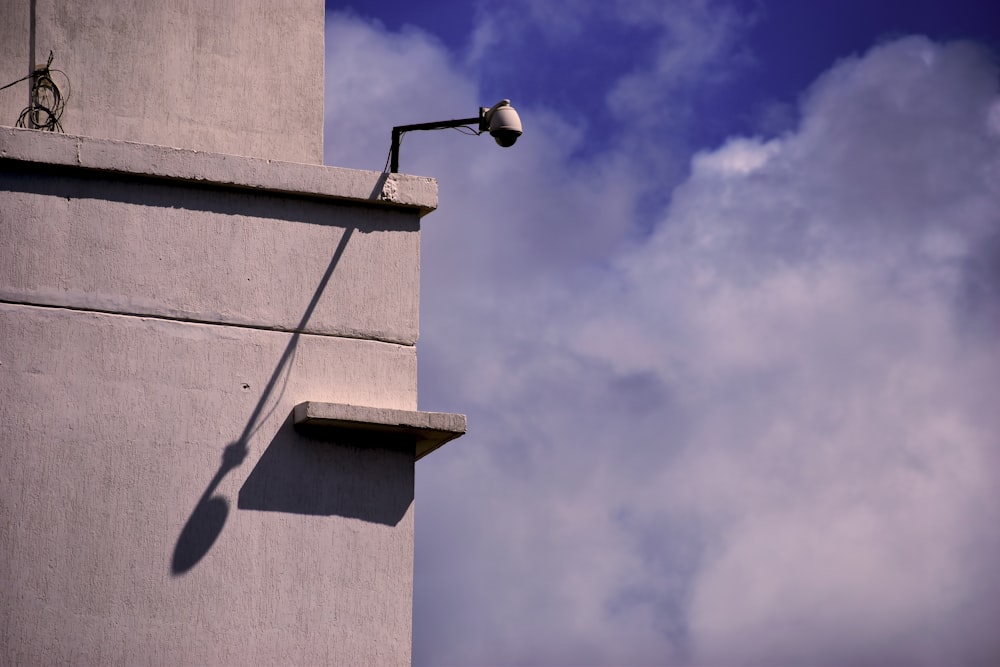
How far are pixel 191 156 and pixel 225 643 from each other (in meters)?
4.21

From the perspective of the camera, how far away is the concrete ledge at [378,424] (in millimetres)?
11430

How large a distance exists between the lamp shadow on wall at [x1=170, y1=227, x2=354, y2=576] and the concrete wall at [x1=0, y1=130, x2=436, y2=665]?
0.06ft

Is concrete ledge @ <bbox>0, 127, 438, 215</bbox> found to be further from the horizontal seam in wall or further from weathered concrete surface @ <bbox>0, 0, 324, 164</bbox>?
the horizontal seam in wall

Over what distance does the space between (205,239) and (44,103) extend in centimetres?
194

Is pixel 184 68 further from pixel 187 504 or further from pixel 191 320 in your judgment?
pixel 187 504

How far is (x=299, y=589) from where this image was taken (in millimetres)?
11273

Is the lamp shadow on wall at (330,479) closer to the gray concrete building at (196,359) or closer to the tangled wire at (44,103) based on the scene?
the gray concrete building at (196,359)

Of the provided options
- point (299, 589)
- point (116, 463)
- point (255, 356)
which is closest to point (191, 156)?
point (255, 356)

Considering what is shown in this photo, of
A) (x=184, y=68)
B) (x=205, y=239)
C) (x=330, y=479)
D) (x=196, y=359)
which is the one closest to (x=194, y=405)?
(x=196, y=359)

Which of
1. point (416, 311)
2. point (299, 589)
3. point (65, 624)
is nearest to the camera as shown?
point (65, 624)

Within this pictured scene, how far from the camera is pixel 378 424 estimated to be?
11.6 meters

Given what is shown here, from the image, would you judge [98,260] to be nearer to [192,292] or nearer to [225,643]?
[192,292]

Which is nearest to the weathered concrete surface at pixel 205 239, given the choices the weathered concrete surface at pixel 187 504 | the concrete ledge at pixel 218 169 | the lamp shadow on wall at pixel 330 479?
the concrete ledge at pixel 218 169

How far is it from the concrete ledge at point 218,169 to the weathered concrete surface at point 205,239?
0.04 feet
